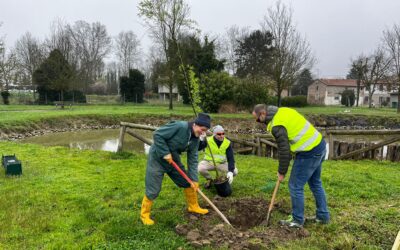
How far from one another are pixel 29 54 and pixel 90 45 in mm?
9773

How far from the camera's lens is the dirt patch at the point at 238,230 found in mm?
4842

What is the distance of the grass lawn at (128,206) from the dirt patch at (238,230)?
7.1 inches

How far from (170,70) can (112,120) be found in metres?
9.31

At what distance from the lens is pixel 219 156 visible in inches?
311

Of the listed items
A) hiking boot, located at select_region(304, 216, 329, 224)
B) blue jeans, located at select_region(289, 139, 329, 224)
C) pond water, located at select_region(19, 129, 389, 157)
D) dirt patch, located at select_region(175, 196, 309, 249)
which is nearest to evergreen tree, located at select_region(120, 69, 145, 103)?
pond water, located at select_region(19, 129, 389, 157)

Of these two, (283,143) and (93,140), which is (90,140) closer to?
(93,140)

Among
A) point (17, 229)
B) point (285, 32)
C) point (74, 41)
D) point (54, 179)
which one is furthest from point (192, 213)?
point (74, 41)

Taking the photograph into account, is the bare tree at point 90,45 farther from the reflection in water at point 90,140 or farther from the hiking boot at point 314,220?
the hiking boot at point 314,220

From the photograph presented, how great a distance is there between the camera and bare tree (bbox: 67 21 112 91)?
A: 183ft

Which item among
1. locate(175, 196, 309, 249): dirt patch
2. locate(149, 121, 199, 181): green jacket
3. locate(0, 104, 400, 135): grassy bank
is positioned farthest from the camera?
locate(0, 104, 400, 135): grassy bank

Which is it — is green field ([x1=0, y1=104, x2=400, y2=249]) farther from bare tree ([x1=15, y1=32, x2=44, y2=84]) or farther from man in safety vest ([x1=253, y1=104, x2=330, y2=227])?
bare tree ([x1=15, y1=32, x2=44, y2=84])

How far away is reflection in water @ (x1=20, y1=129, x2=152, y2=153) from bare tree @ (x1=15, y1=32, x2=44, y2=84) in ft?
110

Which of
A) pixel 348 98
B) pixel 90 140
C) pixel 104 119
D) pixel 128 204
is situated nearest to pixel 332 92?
pixel 348 98

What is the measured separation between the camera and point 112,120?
92.9 ft
